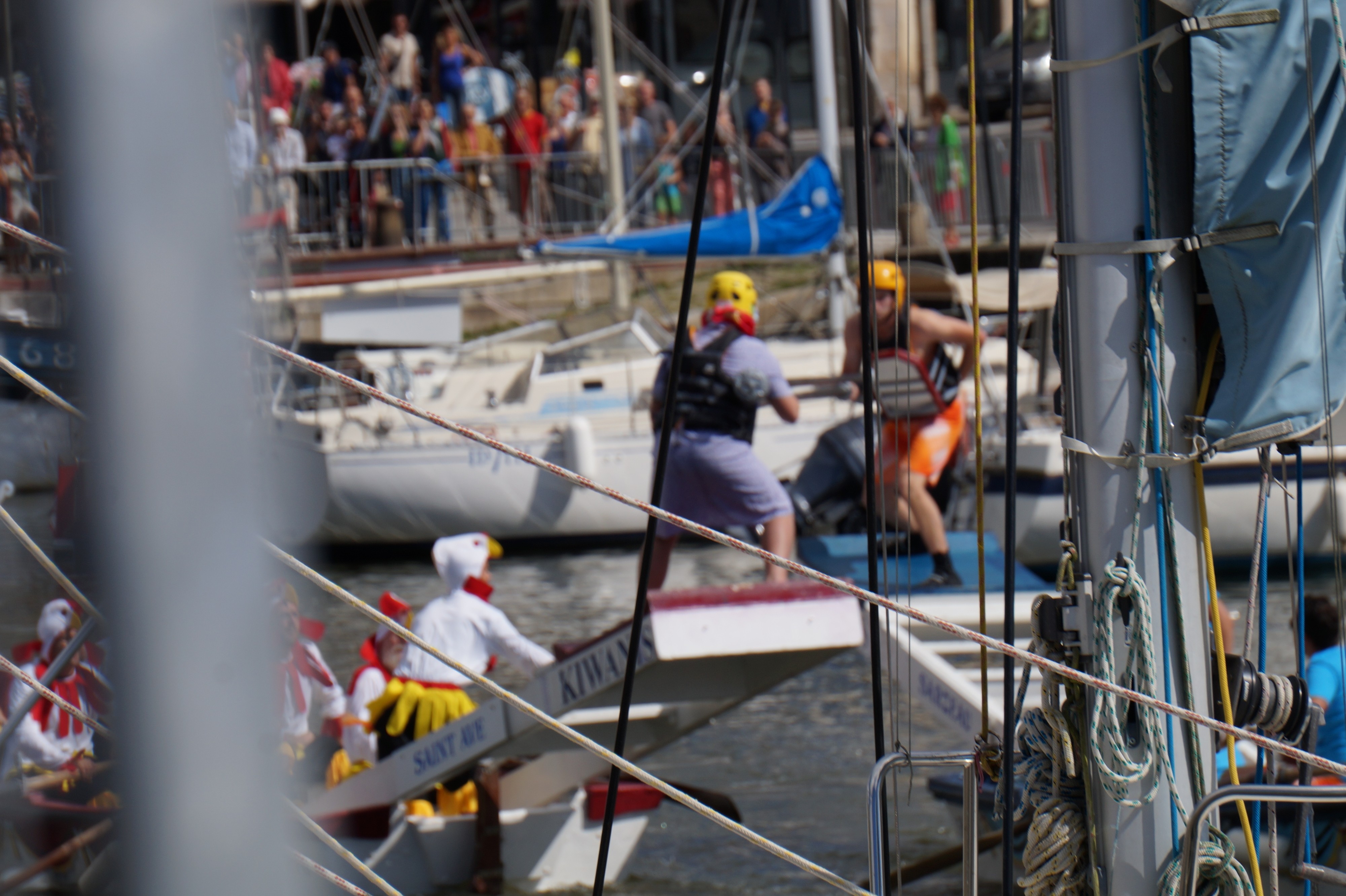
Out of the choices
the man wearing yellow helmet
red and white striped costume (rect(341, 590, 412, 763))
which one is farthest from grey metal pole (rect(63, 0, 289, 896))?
the man wearing yellow helmet

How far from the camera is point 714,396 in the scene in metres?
6.33

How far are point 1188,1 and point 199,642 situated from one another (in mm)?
2023

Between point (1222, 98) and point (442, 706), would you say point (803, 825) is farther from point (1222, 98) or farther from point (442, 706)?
point (1222, 98)

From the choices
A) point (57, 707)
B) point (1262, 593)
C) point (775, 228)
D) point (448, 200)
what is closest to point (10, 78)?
point (57, 707)

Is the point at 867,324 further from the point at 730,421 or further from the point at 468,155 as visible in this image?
the point at 468,155

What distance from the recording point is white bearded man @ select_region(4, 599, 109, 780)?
90 cm

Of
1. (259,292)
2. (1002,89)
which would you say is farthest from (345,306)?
(259,292)

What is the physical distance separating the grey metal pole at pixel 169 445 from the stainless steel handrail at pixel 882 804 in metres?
1.88

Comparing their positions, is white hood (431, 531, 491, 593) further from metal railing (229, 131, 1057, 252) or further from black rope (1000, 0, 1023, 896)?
metal railing (229, 131, 1057, 252)

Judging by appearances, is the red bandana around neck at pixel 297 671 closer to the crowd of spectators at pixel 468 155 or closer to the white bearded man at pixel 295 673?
the white bearded man at pixel 295 673

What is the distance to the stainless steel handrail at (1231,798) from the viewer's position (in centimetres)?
224

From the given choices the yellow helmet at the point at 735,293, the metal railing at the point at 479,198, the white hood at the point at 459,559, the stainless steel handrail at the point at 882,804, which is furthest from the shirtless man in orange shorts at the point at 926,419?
the metal railing at the point at 479,198

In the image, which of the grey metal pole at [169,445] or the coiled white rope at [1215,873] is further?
the coiled white rope at [1215,873]

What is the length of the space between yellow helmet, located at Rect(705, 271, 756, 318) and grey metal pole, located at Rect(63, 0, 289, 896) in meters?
5.55
